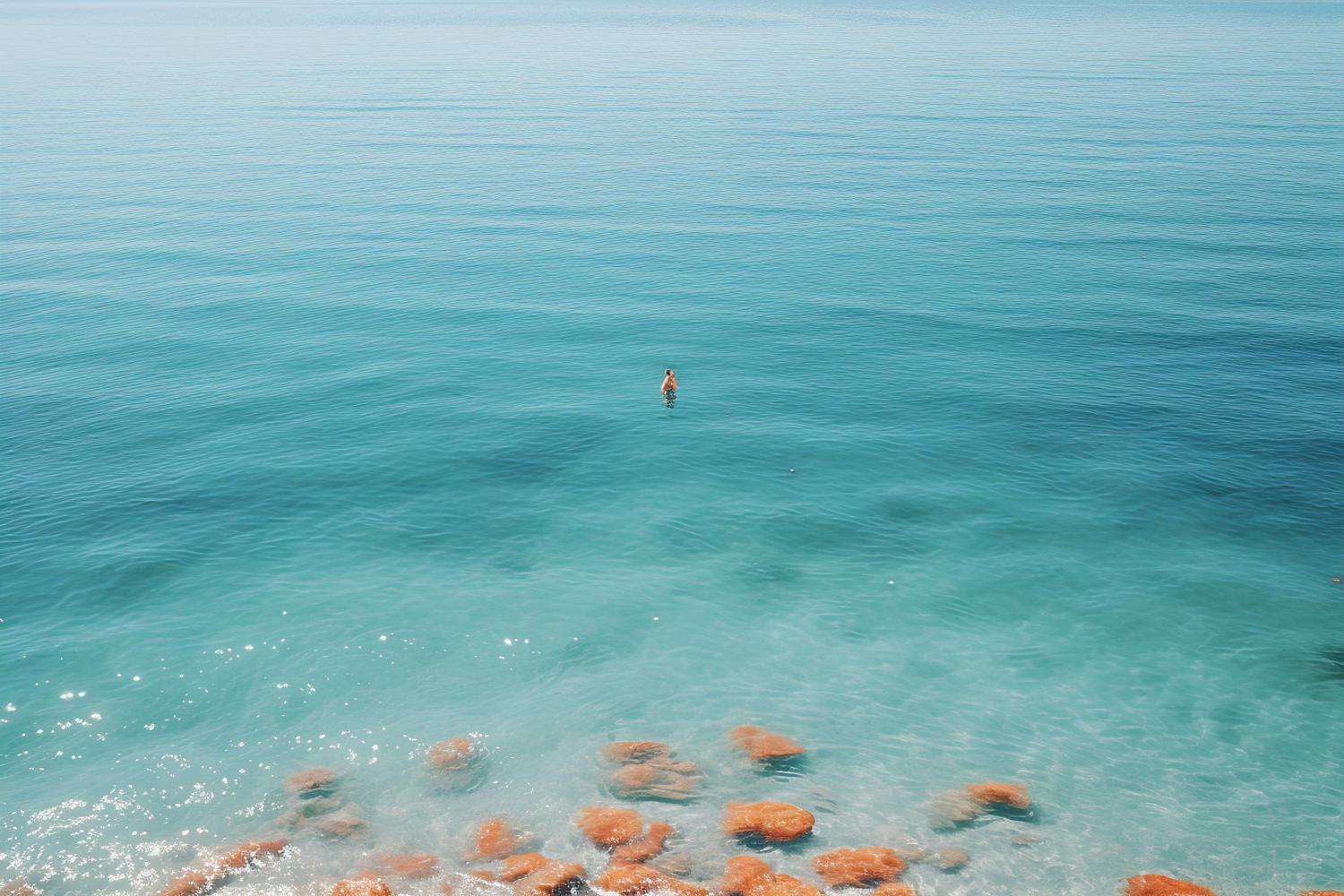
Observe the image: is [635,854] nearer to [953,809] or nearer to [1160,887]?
[953,809]

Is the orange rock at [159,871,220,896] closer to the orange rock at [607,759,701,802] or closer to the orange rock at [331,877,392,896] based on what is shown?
the orange rock at [331,877,392,896]

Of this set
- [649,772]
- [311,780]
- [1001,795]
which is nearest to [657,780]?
[649,772]

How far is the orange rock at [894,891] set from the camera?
26.8 meters

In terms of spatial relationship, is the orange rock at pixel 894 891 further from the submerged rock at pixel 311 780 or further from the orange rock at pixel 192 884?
the orange rock at pixel 192 884

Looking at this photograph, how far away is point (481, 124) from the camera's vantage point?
451 feet

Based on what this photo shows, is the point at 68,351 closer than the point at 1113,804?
No

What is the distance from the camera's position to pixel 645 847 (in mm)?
28750

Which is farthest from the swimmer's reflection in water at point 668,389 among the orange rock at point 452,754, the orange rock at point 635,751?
the orange rock at point 452,754

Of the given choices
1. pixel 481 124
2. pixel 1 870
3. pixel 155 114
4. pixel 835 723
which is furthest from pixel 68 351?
pixel 155 114

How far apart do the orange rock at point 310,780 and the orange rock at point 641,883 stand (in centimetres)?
1108

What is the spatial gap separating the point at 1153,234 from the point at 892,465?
47991 mm

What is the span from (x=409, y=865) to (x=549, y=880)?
465 centimetres

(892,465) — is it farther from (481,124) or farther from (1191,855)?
(481,124)

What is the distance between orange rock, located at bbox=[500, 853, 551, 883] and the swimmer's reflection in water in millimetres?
33007
